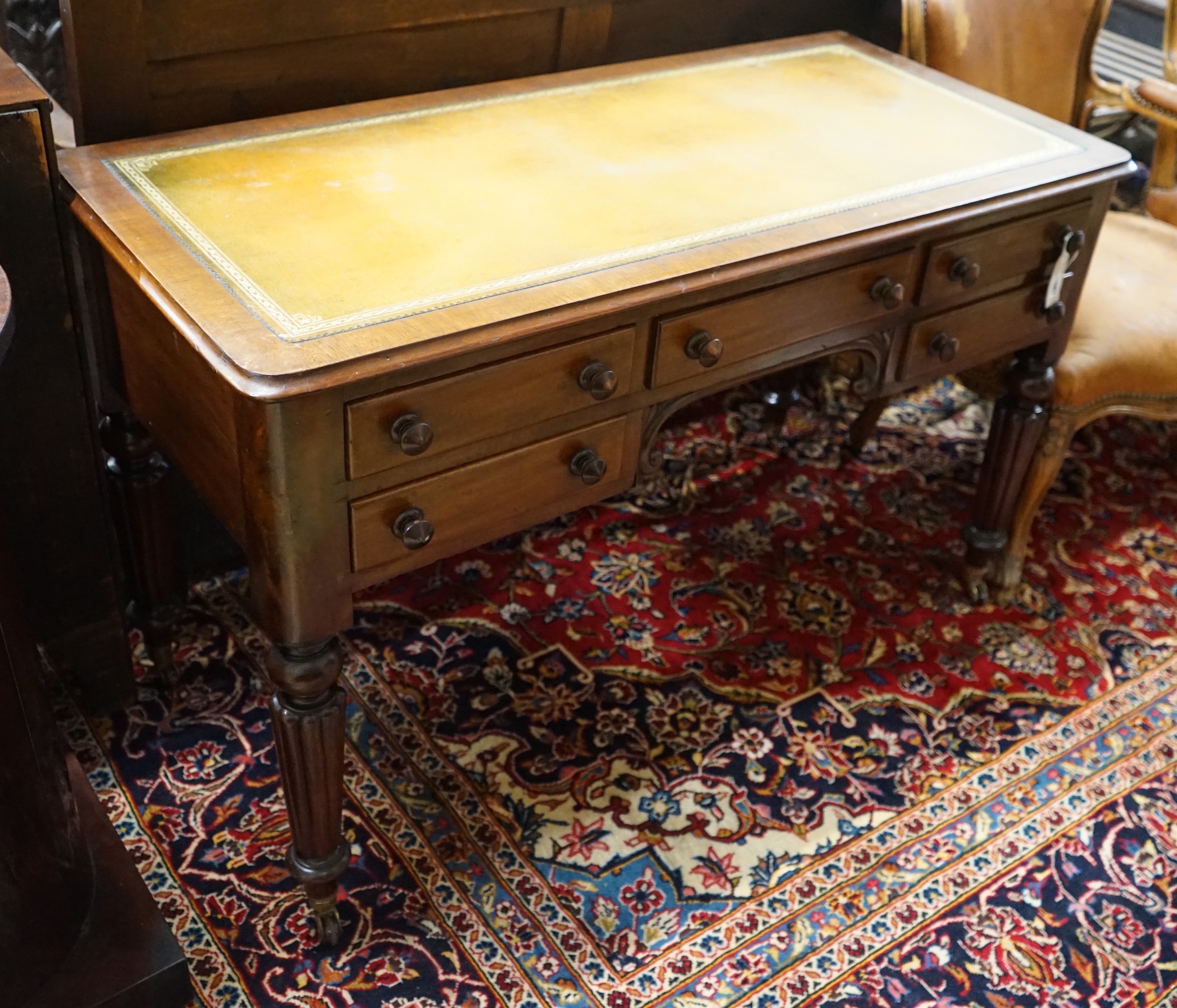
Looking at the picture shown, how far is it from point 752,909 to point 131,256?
3.85ft

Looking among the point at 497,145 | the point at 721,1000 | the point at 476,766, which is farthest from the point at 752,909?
the point at 497,145

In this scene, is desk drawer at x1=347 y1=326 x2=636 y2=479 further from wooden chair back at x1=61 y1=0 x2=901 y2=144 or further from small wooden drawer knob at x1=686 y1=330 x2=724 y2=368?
wooden chair back at x1=61 y1=0 x2=901 y2=144

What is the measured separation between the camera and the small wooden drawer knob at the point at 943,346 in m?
1.84

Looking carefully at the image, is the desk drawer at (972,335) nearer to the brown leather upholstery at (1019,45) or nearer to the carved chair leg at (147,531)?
the brown leather upholstery at (1019,45)

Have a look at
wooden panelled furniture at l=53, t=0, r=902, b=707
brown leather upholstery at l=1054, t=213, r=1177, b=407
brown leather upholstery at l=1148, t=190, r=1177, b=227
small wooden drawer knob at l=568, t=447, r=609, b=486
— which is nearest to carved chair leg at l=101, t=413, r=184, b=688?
wooden panelled furniture at l=53, t=0, r=902, b=707

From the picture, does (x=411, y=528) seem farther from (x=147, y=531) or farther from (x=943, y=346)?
(x=943, y=346)

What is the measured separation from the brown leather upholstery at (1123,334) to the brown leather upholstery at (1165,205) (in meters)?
0.27

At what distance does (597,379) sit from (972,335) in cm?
73

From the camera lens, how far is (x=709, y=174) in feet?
5.53

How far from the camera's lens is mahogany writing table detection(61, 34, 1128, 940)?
51.6 inches

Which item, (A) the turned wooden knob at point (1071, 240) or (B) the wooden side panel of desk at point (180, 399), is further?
(A) the turned wooden knob at point (1071, 240)

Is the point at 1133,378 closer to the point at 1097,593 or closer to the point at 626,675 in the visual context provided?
the point at 1097,593

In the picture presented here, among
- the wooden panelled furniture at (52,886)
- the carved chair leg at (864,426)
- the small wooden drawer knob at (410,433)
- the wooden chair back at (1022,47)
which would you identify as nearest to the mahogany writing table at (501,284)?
the small wooden drawer knob at (410,433)

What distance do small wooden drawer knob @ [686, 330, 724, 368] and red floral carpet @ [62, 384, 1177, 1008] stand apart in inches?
28.2
